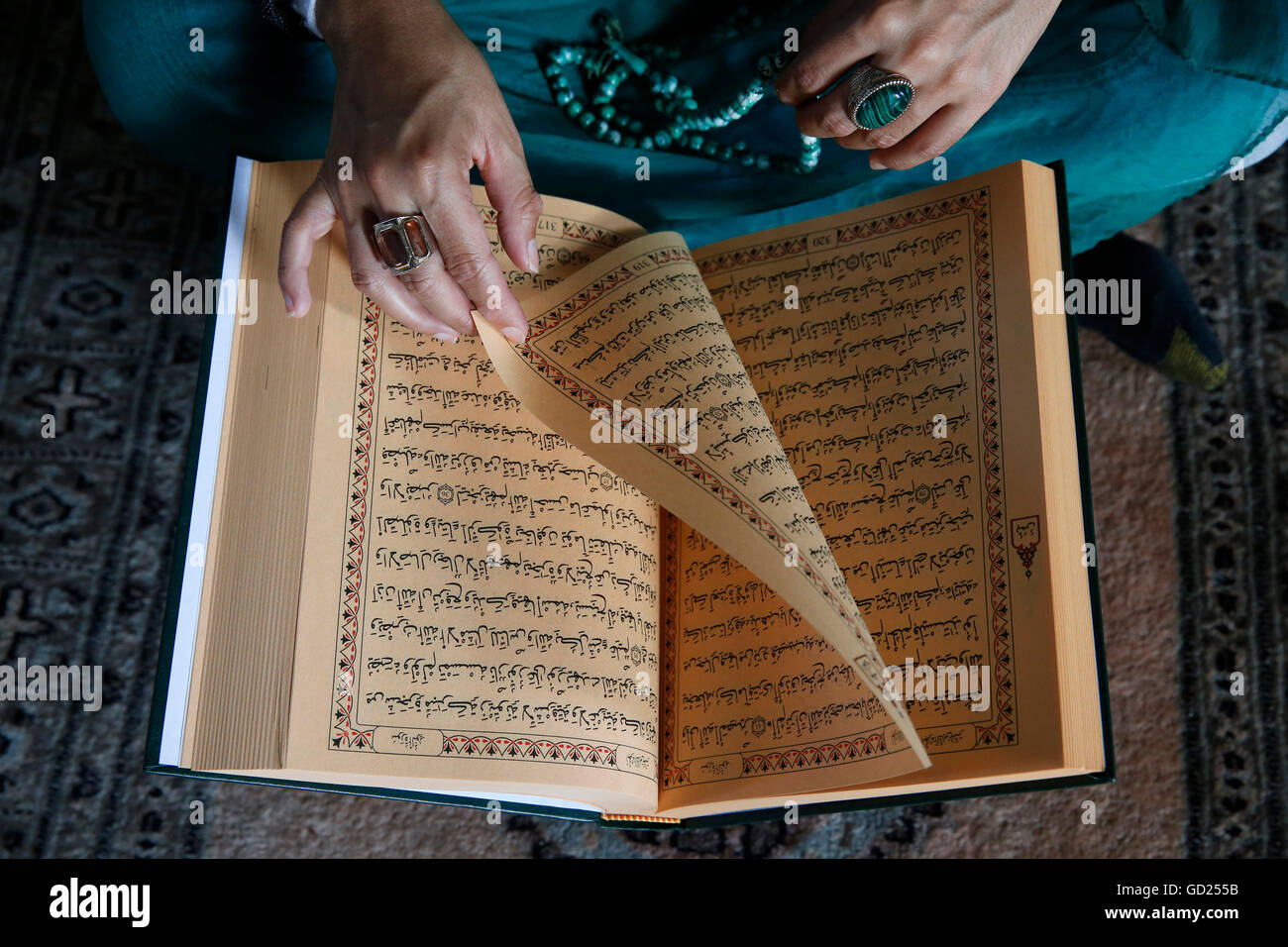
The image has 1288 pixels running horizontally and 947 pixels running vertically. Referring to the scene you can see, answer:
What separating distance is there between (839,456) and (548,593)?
0.21m

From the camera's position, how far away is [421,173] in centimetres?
59

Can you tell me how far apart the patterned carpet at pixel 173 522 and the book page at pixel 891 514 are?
45 centimetres

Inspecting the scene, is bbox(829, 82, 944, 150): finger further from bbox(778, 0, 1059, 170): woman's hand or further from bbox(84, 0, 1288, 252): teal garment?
bbox(84, 0, 1288, 252): teal garment

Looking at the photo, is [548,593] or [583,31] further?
[583,31]

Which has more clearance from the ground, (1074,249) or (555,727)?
(1074,249)

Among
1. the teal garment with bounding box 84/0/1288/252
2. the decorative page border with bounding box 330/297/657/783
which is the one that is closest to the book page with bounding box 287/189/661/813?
the decorative page border with bounding box 330/297/657/783

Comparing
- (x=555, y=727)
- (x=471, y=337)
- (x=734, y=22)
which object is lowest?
(x=555, y=727)

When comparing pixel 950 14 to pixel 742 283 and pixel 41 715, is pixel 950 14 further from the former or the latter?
pixel 41 715

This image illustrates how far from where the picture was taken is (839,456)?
638 millimetres

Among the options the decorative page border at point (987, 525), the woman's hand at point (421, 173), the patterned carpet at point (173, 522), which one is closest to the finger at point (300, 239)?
the woman's hand at point (421, 173)

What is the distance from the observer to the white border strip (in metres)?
0.55

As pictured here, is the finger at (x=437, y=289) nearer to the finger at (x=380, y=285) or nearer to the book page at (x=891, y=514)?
the finger at (x=380, y=285)

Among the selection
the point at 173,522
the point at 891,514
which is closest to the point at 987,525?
the point at 891,514

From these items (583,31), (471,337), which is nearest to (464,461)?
(471,337)
